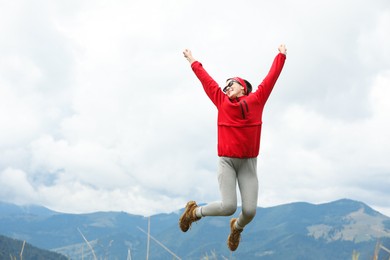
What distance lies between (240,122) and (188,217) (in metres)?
1.87

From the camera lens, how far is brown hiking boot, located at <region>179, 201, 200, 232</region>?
7.11 m

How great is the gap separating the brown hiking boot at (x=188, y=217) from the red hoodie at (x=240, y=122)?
3.87 ft

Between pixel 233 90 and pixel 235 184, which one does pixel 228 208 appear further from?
pixel 233 90

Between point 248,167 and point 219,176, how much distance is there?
1.43 ft

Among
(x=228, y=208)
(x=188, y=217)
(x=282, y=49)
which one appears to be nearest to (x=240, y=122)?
(x=228, y=208)

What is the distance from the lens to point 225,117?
21.0 feet

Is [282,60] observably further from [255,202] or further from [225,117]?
[255,202]

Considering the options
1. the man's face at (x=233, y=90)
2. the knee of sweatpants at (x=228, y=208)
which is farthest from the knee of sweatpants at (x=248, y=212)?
the man's face at (x=233, y=90)

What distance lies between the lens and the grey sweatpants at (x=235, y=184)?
6.38 metres

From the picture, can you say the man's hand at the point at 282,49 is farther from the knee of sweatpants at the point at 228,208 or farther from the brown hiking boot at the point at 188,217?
the brown hiking boot at the point at 188,217

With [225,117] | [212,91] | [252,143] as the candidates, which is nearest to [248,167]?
[252,143]

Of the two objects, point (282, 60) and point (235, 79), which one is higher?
point (282, 60)

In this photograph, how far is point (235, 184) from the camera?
648 centimetres

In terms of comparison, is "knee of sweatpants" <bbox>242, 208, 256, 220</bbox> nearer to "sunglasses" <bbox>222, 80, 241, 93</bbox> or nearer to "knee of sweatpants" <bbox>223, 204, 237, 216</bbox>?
"knee of sweatpants" <bbox>223, 204, 237, 216</bbox>
